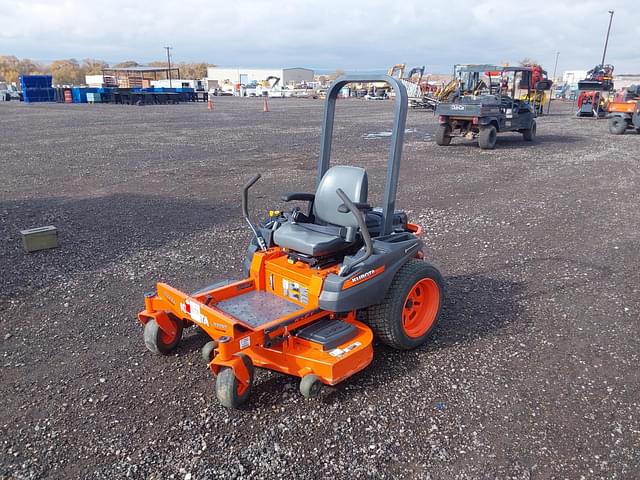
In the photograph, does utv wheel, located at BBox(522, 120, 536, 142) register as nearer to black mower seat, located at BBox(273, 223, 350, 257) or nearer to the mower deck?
black mower seat, located at BBox(273, 223, 350, 257)

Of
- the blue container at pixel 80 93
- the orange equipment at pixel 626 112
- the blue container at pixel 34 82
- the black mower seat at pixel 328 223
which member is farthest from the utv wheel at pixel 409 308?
the blue container at pixel 34 82

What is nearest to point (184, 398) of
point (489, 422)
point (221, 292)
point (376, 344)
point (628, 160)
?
point (221, 292)

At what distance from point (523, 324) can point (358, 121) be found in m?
21.1

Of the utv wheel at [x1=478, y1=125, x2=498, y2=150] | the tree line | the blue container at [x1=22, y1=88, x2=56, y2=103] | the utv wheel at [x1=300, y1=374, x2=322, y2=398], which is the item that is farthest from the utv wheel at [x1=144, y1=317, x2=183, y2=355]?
the tree line

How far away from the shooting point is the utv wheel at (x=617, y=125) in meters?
18.8

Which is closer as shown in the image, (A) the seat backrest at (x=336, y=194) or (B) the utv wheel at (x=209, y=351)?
(B) the utv wheel at (x=209, y=351)

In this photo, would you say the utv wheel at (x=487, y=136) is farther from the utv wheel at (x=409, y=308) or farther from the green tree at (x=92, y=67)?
the green tree at (x=92, y=67)

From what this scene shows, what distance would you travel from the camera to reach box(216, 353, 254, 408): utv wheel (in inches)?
121

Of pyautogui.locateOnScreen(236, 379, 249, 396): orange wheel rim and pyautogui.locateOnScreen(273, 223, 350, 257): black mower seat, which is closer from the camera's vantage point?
pyautogui.locateOnScreen(236, 379, 249, 396): orange wheel rim

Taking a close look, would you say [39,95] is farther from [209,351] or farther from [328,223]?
[209,351]

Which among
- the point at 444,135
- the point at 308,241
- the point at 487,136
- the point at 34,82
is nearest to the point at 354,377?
the point at 308,241

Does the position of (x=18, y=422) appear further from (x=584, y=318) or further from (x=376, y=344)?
(x=584, y=318)

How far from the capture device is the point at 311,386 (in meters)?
3.11

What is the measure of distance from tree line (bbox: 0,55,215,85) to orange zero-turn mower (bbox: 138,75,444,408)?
79.8 meters
